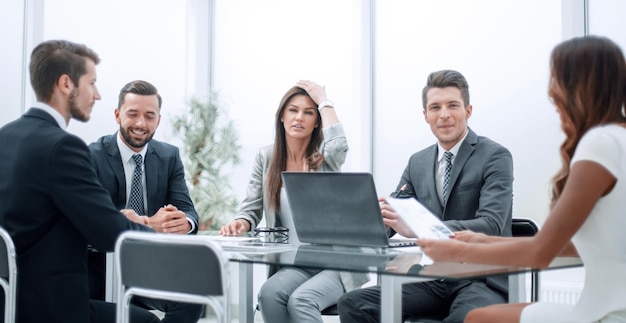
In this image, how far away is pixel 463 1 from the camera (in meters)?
5.26

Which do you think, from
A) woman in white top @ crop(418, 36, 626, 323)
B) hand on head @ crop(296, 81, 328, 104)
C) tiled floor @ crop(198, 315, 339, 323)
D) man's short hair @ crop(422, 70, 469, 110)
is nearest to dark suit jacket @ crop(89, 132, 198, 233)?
hand on head @ crop(296, 81, 328, 104)

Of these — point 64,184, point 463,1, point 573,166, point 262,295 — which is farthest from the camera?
point 463,1

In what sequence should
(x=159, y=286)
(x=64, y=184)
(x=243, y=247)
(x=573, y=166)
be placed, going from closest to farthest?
(x=573, y=166), (x=159, y=286), (x=64, y=184), (x=243, y=247)

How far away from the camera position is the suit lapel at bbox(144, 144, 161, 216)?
144 inches

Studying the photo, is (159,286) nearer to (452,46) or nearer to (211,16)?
(452,46)

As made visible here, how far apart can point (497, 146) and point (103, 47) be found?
3.67 m

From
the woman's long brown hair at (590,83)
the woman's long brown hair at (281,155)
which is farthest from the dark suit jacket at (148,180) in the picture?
the woman's long brown hair at (590,83)

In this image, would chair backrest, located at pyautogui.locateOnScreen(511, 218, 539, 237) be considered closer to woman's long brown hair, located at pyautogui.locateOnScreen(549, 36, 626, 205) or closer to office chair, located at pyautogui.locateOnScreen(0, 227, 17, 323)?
woman's long brown hair, located at pyautogui.locateOnScreen(549, 36, 626, 205)

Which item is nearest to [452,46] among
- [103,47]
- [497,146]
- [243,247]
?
[497,146]

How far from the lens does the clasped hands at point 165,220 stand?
10.2ft

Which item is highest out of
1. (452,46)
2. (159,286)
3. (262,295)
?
(452,46)

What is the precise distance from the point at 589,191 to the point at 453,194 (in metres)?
1.34

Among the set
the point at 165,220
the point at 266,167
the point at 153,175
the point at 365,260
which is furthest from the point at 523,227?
the point at 153,175

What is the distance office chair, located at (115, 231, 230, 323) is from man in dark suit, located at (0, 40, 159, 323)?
280 millimetres
